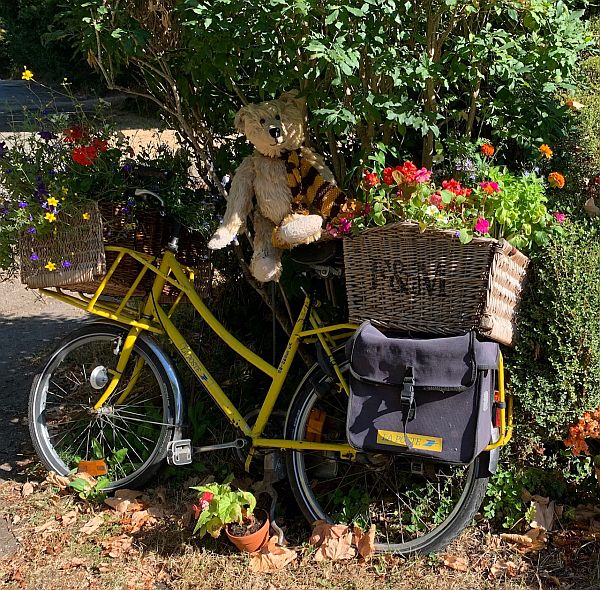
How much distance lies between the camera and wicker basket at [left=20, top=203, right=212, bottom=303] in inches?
138

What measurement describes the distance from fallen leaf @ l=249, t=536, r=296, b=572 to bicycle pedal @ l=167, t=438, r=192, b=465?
0.61m

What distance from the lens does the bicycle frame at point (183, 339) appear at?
11.0 ft

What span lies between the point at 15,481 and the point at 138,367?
0.95m

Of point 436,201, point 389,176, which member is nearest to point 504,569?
point 436,201

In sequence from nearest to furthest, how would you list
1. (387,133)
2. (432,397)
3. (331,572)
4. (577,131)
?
(432,397), (331,572), (387,133), (577,131)

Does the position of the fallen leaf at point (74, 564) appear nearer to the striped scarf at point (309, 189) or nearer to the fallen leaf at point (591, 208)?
the striped scarf at point (309, 189)

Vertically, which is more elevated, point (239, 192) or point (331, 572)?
point (239, 192)

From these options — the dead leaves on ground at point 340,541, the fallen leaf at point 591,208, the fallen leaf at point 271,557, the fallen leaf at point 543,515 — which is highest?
the fallen leaf at point 591,208

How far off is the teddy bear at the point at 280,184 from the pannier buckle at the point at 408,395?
68 cm

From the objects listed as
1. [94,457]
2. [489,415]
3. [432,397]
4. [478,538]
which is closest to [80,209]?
[94,457]

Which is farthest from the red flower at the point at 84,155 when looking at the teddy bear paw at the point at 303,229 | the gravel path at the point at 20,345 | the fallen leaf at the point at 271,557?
the fallen leaf at the point at 271,557

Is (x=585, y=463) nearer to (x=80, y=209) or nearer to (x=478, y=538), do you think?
(x=478, y=538)

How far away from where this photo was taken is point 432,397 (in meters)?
2.83

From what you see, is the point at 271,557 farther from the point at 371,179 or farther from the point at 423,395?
the point at 371,179
